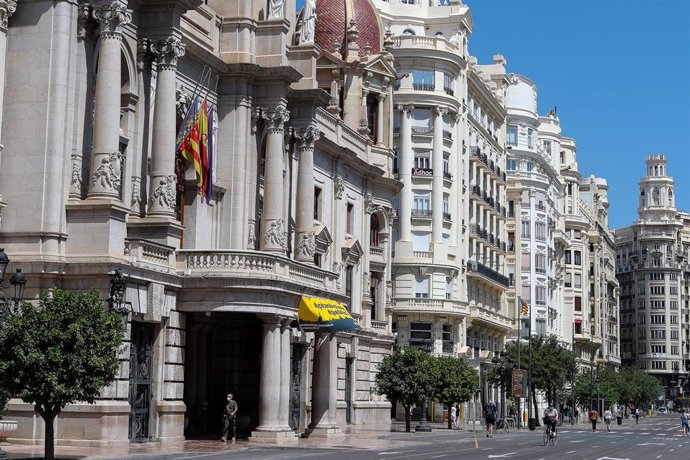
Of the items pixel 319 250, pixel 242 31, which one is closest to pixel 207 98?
pixel 242 31

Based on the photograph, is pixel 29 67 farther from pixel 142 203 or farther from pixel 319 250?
pixel 319 250

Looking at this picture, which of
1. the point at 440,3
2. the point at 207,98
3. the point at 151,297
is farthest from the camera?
the point at 440,3

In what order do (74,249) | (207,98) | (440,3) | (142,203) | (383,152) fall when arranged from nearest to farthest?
(74,249) < (142,203) < (207,98) < (383,152) < (440,3)

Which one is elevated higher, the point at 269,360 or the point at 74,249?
the point at 74,249

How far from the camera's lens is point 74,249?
36.6 meters

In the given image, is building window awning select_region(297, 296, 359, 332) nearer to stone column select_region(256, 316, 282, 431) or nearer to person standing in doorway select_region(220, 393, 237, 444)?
stone column select_region(256, 316, 282, 431)

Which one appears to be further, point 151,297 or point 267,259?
point 267,259

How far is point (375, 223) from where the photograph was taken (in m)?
70.1

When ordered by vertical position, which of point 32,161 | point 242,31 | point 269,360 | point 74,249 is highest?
point 242,31

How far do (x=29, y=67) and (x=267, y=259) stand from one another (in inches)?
418

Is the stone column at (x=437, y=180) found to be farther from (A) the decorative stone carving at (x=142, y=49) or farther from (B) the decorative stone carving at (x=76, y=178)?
(B) the decorative stone carving at (x=76, y=178)

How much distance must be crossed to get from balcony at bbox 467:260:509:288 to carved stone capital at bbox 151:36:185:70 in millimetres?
49971

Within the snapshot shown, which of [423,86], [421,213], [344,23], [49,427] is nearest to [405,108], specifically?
[423,86]

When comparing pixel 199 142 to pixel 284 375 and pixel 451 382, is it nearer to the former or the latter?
pixel 284 375
